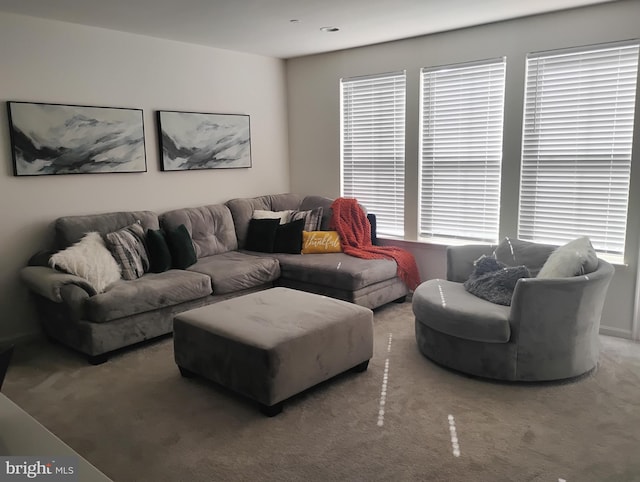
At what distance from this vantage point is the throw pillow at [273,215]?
532 cm

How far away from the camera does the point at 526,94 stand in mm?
4266

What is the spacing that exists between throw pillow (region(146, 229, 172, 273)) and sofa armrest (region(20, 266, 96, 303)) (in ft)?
2.28

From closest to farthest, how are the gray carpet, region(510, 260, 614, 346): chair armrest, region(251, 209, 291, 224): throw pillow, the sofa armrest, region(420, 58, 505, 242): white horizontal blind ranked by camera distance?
the gray carpet
region(510, 260, 614, 346): chair armrest
the sofa armrest
region(420, 58, 505, 242): white horizontal blind
region(251, 209, 291, 224): throw pillow

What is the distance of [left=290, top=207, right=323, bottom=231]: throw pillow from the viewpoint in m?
5.23

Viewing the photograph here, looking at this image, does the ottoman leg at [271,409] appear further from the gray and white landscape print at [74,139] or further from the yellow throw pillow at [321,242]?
the gray and white landscape print at [74,139]

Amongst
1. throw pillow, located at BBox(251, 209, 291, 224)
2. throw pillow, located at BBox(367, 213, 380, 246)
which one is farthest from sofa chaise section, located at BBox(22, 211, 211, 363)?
throw pillow, located at BBox(367, 213, 380, 246)

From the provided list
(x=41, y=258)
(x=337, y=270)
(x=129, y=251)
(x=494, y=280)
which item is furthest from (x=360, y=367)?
(x=41, y=258)

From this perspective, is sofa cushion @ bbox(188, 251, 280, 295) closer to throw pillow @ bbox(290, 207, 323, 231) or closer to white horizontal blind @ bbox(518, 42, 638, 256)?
throw pillow @ bbox(290, 207, 323, 231)

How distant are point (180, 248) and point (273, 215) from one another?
1215 millimetres

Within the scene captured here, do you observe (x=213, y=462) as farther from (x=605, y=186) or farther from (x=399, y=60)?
(x=399, y=60)

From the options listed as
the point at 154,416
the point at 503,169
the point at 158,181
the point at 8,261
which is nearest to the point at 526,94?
the point at 503,169

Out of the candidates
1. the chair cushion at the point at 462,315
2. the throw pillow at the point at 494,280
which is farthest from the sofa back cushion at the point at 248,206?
the throw pillow at the point at 494,280

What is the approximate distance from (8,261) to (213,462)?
2.59 meters

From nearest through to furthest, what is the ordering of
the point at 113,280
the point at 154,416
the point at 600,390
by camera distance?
the point at 154,416 → the point at 600,390 → the point at 113,280
